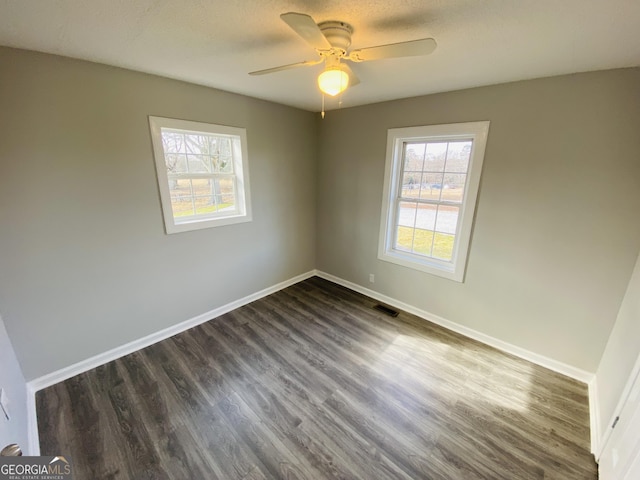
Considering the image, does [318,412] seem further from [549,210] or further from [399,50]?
[549,210]

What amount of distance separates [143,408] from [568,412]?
10.1ft

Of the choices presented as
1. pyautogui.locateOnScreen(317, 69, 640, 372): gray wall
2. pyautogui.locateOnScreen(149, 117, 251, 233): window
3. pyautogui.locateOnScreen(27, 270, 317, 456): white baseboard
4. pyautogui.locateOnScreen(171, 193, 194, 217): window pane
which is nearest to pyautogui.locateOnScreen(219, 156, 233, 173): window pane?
pyautogui.locateOnScreen(149, 117, 251, 233): window

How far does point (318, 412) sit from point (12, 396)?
1830mm

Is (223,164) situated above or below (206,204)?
above

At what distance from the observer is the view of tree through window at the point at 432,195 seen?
8.61 feet

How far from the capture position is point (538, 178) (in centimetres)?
212

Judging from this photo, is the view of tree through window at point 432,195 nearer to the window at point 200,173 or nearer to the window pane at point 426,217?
the window pane at point 426,217

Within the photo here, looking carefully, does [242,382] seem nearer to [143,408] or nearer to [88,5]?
[143,408]

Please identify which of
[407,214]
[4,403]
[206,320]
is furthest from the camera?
[407,214]

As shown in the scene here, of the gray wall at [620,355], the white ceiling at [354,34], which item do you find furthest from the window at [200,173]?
the gray wall at [620,355]

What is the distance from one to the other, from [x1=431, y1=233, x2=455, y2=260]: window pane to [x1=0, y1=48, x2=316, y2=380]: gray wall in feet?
7.39

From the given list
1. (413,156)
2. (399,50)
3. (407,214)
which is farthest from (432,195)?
(399,50)

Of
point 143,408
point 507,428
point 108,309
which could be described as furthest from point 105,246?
point 507,428

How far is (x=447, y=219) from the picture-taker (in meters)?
2.75
